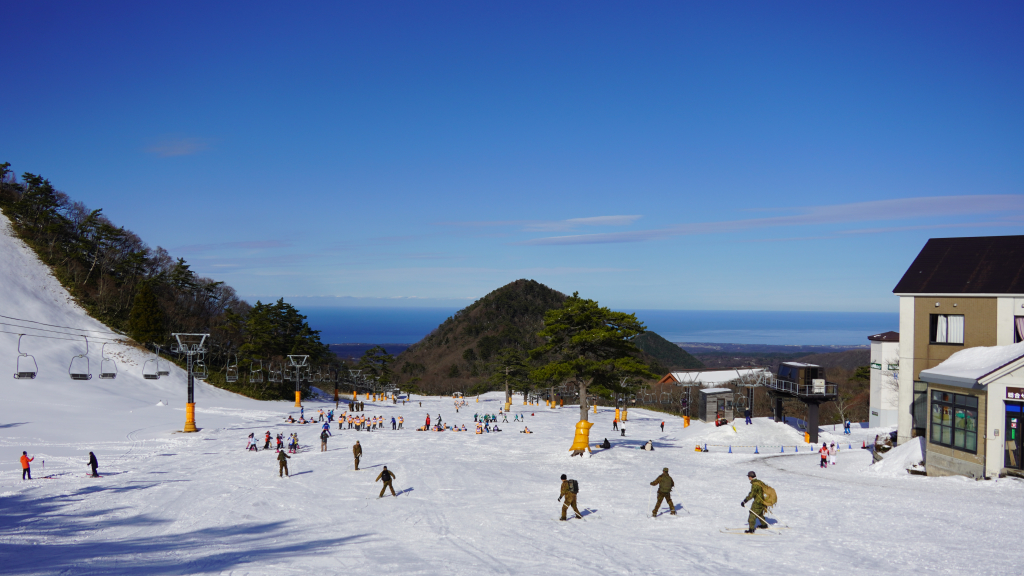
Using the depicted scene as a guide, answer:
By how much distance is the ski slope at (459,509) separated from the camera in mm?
13141

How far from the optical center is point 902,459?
2461cm

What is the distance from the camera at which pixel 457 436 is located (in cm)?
3944

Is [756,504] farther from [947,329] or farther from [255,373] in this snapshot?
[255,373]

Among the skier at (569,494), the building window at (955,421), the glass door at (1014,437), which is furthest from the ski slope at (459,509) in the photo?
the building window at (955,421)

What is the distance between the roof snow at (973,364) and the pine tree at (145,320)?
66148 millimetres

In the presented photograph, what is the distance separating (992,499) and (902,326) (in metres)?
11.7

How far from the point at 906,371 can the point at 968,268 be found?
5214 mm

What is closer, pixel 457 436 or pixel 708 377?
pixel 457 436

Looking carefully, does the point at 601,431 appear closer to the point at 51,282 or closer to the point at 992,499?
the point at 992,499

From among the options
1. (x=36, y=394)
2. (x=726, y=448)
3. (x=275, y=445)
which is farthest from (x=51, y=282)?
(x=726, y=448)

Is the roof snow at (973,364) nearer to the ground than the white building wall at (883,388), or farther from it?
farther from it

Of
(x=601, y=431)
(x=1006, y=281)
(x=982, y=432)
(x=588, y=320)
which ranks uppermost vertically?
(x=1006, y=281)

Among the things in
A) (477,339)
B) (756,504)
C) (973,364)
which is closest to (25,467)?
(756,504)

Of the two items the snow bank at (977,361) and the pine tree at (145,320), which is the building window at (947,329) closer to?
the snow bank at (977,361)
